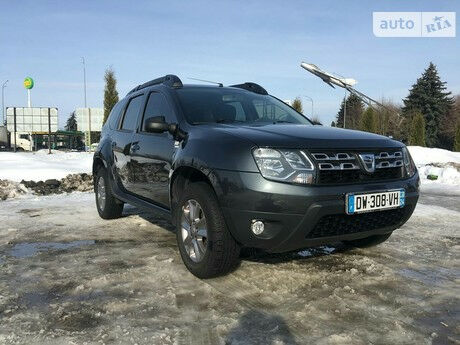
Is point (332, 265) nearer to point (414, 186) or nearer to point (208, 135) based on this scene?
point (414, 186)

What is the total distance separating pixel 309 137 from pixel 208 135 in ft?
2.69

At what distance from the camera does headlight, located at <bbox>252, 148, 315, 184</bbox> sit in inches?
129

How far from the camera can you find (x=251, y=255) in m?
4.51

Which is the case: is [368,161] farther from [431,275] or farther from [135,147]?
[135,147]

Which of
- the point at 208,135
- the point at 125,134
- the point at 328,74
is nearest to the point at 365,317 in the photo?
the point at 208,135

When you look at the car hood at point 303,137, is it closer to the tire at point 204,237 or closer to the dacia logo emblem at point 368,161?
the dacia logo emblem at point 368,161

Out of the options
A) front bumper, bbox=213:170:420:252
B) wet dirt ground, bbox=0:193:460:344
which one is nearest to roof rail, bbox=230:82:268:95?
wet dirt ground, bbox=0:193:460:344

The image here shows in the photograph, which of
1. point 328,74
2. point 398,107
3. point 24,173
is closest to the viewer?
point 24,173

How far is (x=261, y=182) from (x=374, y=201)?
92 centimetres

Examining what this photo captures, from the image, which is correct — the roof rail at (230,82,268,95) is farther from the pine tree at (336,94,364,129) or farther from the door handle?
the pine tree at (336,94,364,129)

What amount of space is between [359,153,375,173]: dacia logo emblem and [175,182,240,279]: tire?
1151mm

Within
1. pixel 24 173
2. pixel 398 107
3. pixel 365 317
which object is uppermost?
pixel 398 107

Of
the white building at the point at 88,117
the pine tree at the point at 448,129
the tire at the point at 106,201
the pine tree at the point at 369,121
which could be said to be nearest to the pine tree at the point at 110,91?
the white building at the point at 88,117

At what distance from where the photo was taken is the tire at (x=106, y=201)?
629cm
